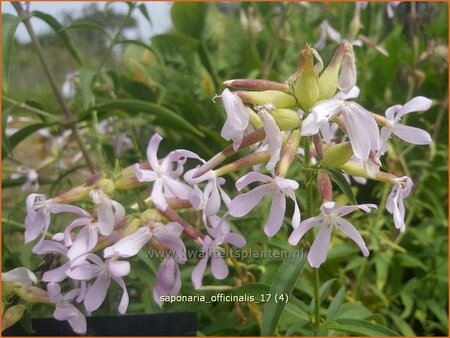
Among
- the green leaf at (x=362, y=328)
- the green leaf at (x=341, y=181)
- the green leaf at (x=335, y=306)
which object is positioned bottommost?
the green leaf at (x=335, y=306)

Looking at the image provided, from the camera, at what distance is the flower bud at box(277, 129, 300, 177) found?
0.48 meters

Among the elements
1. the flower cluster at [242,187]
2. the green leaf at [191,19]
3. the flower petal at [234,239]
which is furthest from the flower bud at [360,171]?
the green leaf at [191,19]

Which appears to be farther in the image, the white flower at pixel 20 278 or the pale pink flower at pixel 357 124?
the white flower at pixel 20 278

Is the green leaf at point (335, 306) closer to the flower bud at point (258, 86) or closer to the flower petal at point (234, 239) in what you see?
the flower petal at point (234, 239)

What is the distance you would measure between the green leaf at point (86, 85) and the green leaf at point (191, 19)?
45 centimetres

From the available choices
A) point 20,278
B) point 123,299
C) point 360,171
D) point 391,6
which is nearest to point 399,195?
point 360,171

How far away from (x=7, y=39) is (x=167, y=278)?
304 millimetres

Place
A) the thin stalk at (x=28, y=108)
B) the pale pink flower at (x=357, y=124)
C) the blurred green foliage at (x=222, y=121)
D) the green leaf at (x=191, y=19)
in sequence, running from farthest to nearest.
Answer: the green leaf at (x=191, y=19), the thin stalk at (x=28, y=108), the blurred green foliage at (x=222, y=121), the pale pink flower at (x=357, y=124)

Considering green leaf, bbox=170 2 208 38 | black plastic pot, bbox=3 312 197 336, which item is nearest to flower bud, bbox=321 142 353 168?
black plastic pot, bbox=3 312 197 336

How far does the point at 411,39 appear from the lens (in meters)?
1.09

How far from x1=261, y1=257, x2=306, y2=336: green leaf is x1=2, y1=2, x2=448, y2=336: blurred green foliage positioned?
0.05 meters

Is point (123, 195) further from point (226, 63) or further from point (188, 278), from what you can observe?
point (226, 63)

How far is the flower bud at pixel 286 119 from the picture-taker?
0.49 meters

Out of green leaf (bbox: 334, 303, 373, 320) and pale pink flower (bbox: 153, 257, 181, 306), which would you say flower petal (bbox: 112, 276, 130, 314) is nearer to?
pale pink flower (bbox: 153, 257, 181, 306)
